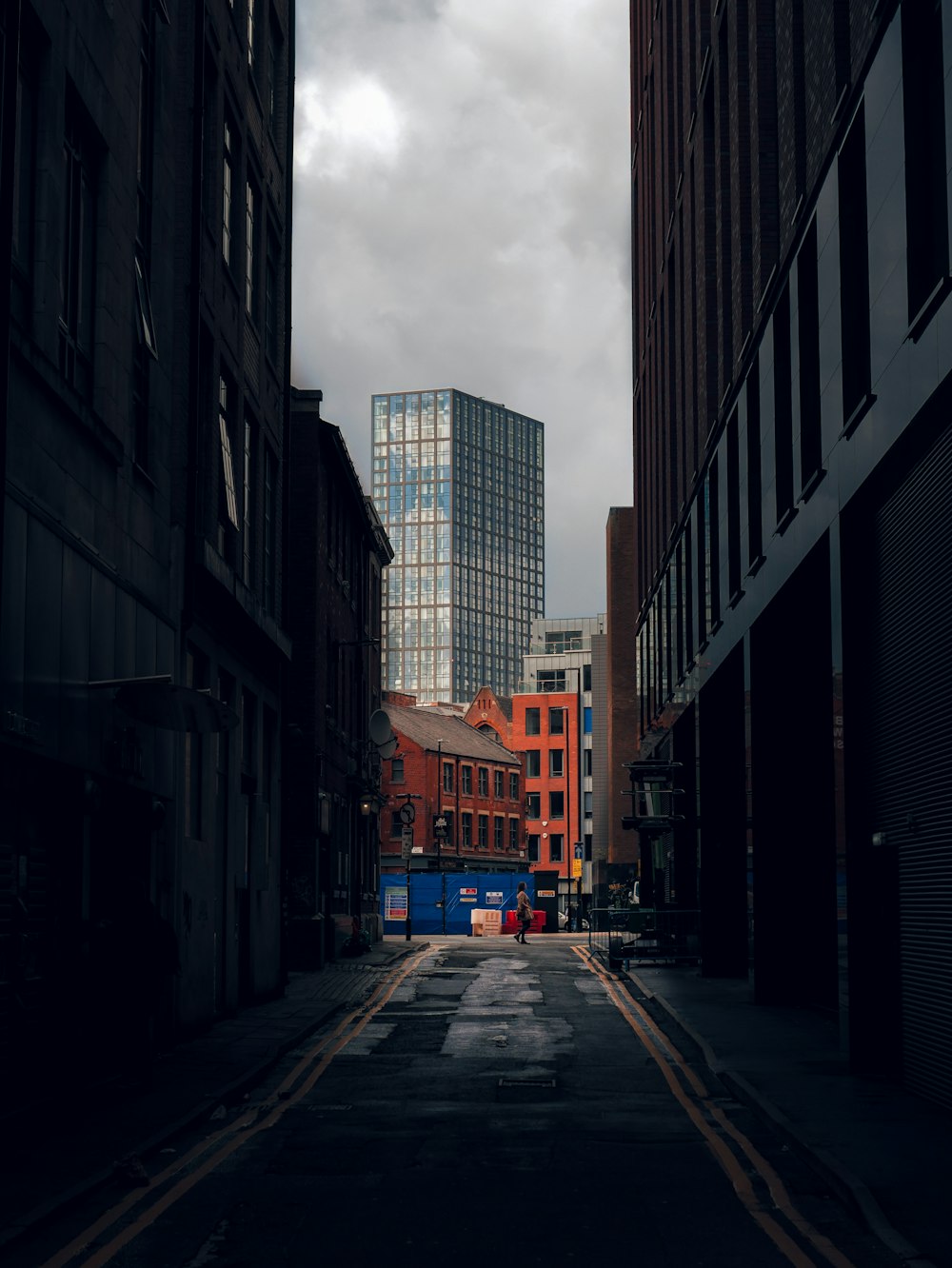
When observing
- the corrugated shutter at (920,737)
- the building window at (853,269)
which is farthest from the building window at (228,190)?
the corrugated shutter at (920,737)

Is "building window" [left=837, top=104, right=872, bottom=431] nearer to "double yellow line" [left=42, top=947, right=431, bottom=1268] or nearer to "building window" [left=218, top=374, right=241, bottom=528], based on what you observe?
"double yellow line" [left=42, top=947, right=431, bottom=1268]

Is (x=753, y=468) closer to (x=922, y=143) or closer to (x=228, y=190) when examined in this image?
(x=228, y=190)

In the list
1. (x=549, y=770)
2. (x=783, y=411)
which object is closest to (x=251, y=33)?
(x=783, y=411)

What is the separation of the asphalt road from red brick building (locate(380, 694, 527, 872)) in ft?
255

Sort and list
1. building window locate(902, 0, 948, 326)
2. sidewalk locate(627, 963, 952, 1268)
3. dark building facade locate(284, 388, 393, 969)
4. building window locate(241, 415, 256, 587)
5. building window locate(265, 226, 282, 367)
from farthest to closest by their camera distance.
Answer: dark building facade locate(284, 388, 393, 969) → building window locate(265, 226, 282, 367) → building window locate(241, 415, 256, 587) → building window locate(902, 0, 948, 326) → sidewalk locate(627, 963, 952, 1268)

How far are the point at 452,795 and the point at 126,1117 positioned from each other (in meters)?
90.6

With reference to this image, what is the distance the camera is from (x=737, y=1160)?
11.5m

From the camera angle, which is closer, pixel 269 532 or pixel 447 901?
pixel 269 532

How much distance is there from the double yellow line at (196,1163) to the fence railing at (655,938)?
16.0 metres

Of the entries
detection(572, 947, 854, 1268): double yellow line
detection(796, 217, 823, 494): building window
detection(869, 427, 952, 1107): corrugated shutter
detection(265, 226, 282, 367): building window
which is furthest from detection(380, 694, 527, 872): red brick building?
detection(869, 427, 952, 1107): corrugated shutter

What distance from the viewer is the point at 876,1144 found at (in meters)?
11.8

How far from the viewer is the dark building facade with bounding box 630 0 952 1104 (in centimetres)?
1463

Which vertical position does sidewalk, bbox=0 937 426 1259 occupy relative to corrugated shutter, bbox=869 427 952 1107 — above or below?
below

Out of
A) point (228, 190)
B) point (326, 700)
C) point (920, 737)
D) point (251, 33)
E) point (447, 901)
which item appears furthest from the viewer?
point (447, 901)
